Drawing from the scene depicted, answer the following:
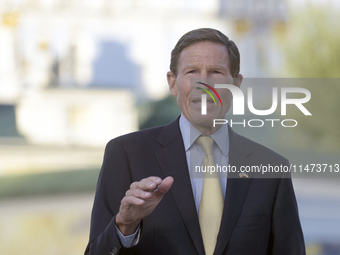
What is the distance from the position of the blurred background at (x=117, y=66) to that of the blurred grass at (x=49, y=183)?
438mm

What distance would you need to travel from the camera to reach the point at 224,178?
5.47 ft

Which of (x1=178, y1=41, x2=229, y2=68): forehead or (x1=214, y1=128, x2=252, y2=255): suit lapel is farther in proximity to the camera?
(x1=178, y1=41, x2=229, y2=68): forehead

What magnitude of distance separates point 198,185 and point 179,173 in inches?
2.4

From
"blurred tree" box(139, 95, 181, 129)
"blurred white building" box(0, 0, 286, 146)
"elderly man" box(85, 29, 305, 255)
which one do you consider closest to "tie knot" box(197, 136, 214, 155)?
"elderly man" box(85, 29, 305, 255)

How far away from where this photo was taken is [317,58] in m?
17.9

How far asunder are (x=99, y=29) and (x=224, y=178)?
17752mm

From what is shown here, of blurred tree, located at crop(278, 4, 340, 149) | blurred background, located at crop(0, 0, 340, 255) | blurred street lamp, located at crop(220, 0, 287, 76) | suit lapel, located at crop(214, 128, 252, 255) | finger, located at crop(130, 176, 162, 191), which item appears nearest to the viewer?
finger, located at crop(130, 176, 162, 191)

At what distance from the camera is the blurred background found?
16859 millimetres

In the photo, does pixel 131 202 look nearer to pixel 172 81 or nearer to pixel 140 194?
pixel 140 194

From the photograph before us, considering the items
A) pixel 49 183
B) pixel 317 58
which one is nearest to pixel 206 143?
pixel 49 183

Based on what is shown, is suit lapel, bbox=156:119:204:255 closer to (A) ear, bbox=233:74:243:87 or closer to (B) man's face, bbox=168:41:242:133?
(B) man's face, bbox=168:41:242:133

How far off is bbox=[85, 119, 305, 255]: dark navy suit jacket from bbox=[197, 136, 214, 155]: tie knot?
5cm

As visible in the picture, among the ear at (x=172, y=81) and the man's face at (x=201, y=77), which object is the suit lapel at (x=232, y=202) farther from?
the ear at (x=172, y=81)

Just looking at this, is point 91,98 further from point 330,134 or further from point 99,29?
point 330,134
